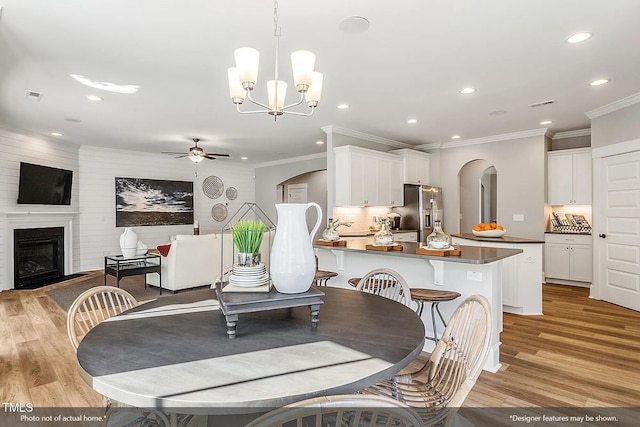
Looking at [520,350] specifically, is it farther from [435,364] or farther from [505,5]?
[505,5]

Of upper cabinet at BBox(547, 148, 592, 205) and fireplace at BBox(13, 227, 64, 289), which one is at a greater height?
upper cabinet at BBox(547, 148, 592, 205)

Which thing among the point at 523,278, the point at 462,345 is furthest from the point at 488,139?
the point at 462,345

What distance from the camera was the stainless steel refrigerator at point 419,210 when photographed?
6.55m

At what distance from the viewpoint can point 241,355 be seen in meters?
1.12

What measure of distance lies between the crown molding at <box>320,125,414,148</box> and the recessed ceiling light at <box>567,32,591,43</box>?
3313 mm

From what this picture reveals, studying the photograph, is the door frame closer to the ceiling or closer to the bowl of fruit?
the ceiling

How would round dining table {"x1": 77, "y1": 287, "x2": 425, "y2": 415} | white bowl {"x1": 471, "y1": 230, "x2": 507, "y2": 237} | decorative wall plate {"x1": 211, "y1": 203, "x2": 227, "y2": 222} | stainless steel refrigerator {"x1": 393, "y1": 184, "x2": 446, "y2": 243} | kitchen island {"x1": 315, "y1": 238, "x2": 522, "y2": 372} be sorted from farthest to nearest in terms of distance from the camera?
decorative wall plate {"x1": 211, "y1": 203, "x2": 227, "y2": 222}, stainless steel refrigerator {"x1": 393, "y1": 184, "x2": 446, "y2": 243}, white bowl {"x1": 471, "y1": 230, "x2": 507, "y2": 237}, kitchen island {"x1": 315, "y1": 238, "x2": 522, "y2": 372}, round dining table {"x1": 77, "y1": 287, "x2": 425, "y2": 415}

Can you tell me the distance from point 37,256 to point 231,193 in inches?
182

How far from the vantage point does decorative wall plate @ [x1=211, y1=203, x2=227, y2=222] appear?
31.0ft

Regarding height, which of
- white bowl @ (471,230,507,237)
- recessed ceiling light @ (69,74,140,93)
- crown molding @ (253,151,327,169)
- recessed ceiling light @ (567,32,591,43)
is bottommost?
white bowl @ (471,230,507,237)

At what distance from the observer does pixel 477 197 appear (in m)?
7.82

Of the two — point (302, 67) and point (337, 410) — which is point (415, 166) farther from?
point (337, 410)

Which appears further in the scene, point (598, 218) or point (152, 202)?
point (152, 202)

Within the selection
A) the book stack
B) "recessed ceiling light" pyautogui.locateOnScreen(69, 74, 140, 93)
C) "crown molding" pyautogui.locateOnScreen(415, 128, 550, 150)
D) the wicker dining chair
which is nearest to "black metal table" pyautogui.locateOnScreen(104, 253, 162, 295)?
"recessed ceiling light" pyautogui.locateOnScreen(69, 74, 140, 93)
